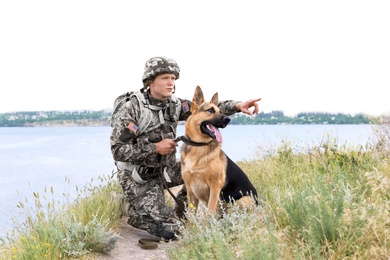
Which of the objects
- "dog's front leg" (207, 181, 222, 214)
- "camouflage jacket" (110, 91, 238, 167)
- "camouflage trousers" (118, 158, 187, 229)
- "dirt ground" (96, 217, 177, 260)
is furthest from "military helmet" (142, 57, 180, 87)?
"dirt ground" (96, 217, 177, 260)

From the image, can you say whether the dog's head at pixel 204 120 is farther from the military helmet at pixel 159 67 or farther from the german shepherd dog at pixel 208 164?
the military helmet at pixel 159 67

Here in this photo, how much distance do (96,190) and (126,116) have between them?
2.08 metres

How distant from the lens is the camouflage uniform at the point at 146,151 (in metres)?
6.11

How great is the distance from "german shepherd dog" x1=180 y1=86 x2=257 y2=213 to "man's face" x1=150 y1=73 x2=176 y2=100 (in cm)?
67

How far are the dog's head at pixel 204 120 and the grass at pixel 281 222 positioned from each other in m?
0.92

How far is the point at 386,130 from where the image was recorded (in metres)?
9.28

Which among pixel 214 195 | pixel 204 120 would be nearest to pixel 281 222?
pixel 214 195

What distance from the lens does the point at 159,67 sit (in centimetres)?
591

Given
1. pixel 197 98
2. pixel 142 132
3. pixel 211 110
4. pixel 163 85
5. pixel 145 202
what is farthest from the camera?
pixel 145 202

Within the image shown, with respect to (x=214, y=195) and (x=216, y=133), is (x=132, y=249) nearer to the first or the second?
(x=214, y=195)

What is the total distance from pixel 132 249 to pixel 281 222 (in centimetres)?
217

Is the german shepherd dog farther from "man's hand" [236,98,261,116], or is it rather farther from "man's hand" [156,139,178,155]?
"man's hand" [236,98,261,116]

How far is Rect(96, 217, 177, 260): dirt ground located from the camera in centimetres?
569

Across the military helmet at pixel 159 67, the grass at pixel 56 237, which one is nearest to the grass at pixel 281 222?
the grass at pixel 56 237
